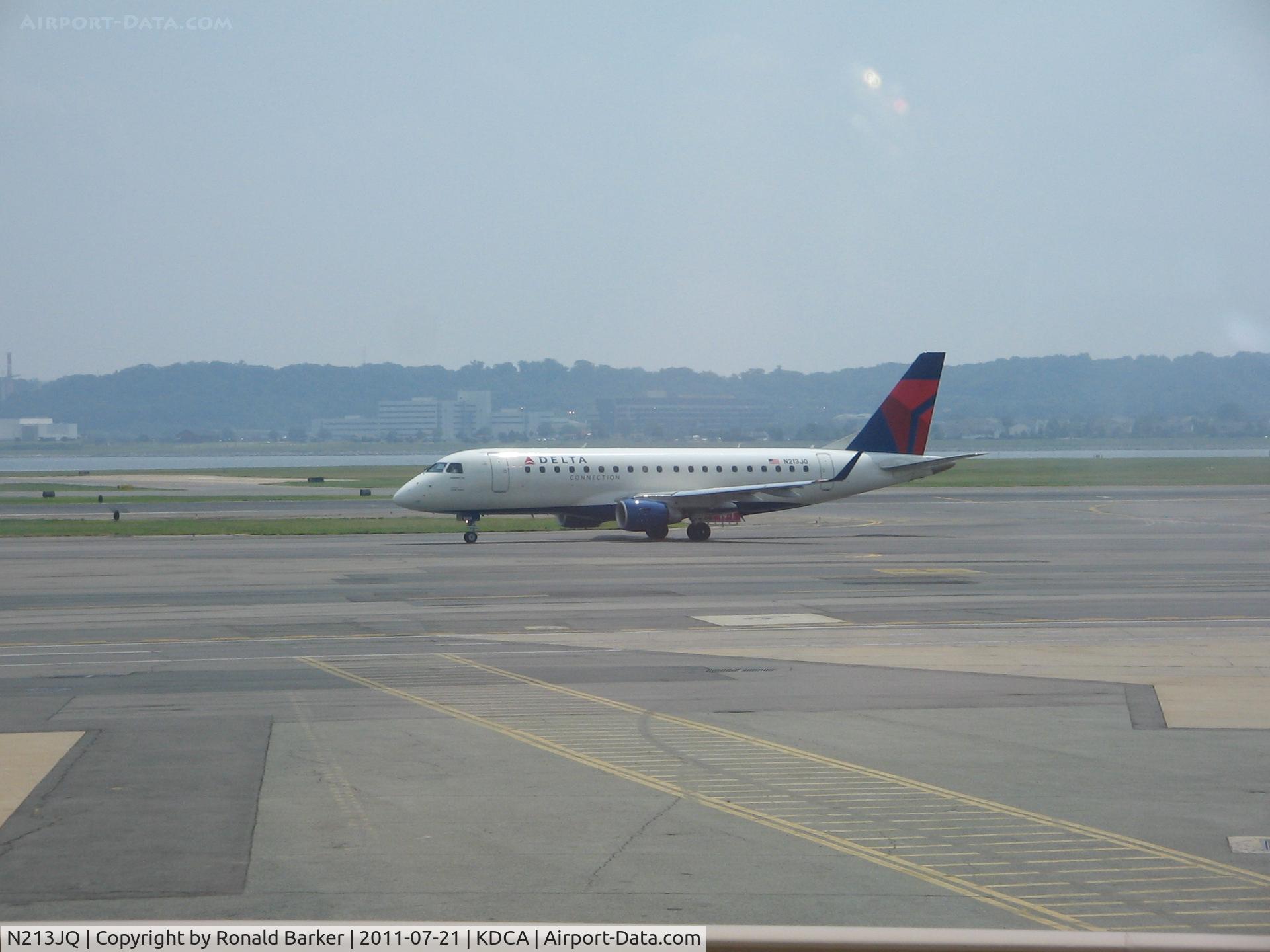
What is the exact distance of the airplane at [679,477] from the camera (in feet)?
158

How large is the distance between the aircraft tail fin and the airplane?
0.13ft

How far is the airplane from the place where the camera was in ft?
158

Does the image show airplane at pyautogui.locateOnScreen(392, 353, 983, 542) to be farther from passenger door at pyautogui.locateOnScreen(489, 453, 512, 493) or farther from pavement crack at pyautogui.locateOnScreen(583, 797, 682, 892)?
pavement crack at pyautogui.locateOnScreen(583, 797, 682, 892)

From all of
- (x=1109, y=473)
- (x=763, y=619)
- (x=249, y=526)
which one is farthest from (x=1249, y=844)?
(x=1109, y=473)

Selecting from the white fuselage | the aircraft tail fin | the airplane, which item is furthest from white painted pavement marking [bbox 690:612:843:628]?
the aircraft tail fin

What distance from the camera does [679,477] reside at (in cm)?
5119

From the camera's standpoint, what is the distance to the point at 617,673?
63.9 feet

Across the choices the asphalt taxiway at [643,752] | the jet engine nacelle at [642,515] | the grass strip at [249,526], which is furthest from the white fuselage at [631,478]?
the asphalt taxiway at [643,752]

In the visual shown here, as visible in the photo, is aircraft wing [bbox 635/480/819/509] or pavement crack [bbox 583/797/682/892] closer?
pavement crack [bbox 583/797/682/892]

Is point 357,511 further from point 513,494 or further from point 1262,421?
point 1262,421

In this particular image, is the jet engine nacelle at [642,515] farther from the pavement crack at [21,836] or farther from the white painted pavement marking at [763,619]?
the pavement crack at [21,836]

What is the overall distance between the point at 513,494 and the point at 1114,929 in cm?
4053

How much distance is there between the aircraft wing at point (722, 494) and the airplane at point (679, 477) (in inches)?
1.7

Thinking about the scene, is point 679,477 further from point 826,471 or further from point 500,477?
point 500,477
